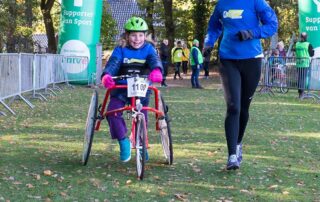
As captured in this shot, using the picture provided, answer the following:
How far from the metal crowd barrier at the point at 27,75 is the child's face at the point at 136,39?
6.06 m

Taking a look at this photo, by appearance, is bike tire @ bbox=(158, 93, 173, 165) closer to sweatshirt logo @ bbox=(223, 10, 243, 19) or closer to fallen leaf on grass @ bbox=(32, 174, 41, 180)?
sweatshirt logo @ bbox=(223, 10, 243, 19)

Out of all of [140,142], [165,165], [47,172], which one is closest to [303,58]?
[165,165]

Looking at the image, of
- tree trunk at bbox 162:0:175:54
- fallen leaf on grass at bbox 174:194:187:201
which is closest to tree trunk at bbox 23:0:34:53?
tree trunk at bbox 162:0:175:54

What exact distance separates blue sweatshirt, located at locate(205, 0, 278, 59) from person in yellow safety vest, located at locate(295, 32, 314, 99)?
1238 cm

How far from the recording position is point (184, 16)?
44031mm

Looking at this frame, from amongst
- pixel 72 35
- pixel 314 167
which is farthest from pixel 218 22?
pixel 72 35

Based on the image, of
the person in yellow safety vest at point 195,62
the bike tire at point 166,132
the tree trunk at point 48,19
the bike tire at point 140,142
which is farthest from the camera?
the tree trunk at point 48,19

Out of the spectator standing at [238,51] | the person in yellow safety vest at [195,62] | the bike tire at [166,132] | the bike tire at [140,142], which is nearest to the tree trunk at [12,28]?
the person in yellow safety vest at [195,62]

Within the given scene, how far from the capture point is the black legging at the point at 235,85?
265 inches

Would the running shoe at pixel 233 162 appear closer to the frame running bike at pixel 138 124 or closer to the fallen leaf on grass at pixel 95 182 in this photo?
the frame running bike at pixel 138 124

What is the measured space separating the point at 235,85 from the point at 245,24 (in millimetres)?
660

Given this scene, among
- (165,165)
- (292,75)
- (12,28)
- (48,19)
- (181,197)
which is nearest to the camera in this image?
(181,197)

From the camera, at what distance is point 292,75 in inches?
770

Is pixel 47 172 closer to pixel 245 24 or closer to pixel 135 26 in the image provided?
pixel 135 26
